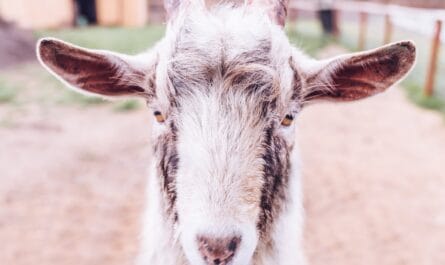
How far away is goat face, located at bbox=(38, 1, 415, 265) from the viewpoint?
2367 mm

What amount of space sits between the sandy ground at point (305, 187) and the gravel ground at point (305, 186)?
14 millimetres

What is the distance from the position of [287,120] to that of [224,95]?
1.38ft

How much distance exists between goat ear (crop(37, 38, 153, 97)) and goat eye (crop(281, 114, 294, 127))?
715 mm

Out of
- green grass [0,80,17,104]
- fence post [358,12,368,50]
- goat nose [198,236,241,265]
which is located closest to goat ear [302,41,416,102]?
goat nose [198,236,241,265]

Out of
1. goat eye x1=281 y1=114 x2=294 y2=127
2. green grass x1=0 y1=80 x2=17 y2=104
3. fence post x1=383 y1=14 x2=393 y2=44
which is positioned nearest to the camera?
goat eye x1=281 y1=114 x2=294 y2=127

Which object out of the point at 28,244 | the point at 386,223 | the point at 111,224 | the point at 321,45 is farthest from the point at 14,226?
the point at 321,45

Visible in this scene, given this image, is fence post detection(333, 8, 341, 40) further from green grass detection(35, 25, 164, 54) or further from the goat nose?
the goat nose

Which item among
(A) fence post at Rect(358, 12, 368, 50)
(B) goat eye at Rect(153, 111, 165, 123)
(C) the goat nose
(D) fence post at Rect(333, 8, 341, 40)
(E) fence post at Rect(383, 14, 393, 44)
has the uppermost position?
→ (B) goat eye at Rect(153, 111, 165, 123)

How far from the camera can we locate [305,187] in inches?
276

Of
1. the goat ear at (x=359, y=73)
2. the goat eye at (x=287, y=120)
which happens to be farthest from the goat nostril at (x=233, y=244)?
the goat ear at (x=359, y=73)

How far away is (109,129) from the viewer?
936cm

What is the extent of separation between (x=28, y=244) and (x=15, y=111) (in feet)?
16.8

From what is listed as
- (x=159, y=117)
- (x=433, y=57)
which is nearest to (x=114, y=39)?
(x=433, y=57)

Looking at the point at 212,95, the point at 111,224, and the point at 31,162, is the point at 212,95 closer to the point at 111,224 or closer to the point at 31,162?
the point at 111,224
